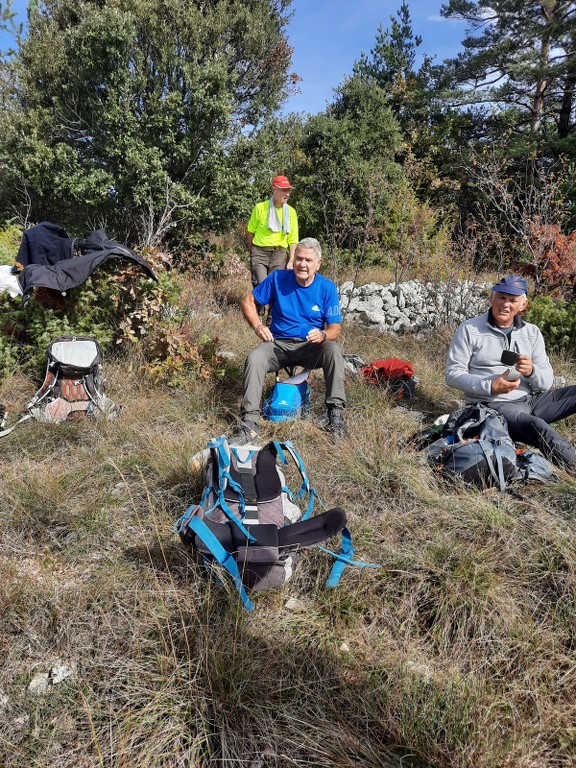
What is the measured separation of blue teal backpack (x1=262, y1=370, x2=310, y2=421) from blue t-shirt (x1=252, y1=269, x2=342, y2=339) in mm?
440

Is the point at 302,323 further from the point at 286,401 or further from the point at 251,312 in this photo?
the point at 286,401

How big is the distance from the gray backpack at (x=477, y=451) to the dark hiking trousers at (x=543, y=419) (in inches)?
5.8

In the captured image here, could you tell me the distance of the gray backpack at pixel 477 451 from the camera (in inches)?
107

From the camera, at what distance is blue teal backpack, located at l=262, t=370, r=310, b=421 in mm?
3604

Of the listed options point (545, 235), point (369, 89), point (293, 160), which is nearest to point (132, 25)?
point (293, 160)

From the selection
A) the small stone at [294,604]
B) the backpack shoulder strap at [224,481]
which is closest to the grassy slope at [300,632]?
the small stone at [294,604]

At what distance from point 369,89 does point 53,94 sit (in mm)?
6023

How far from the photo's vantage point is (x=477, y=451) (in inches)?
108

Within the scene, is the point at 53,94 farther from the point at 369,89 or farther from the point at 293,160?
the point at 369,89

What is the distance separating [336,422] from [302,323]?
0.88 m

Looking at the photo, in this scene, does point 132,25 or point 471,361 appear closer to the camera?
point 471,361

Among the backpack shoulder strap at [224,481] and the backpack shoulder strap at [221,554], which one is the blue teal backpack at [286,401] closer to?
the backpack shoulder strap at [224,481]

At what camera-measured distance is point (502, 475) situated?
8.75 ft

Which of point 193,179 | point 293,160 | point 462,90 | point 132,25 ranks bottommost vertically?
point 193,179
